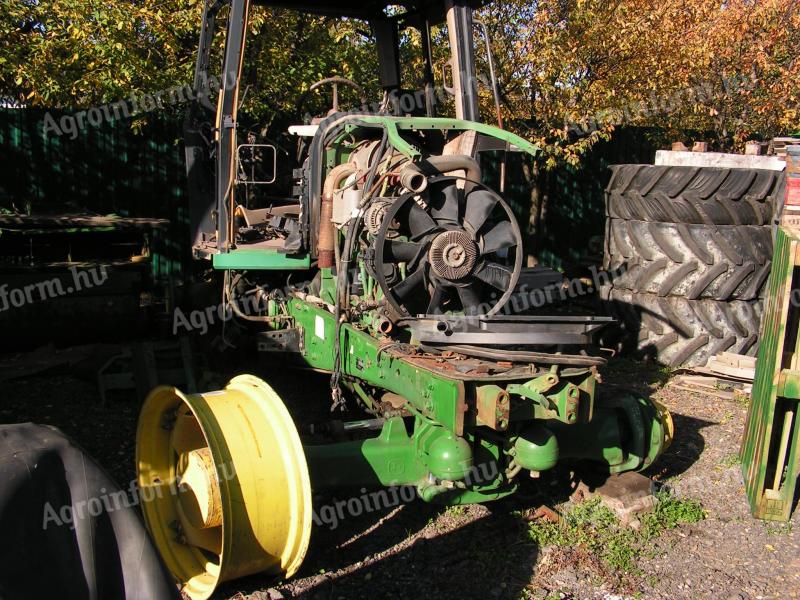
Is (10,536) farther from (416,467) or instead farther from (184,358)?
(184,358)

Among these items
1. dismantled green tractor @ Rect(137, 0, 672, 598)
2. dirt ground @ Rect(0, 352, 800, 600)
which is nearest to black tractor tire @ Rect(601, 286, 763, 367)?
dirt ground @ Rect(0, 352, 800, 600)

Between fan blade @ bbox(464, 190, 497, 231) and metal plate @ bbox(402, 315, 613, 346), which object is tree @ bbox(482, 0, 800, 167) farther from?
metal plate @ bbox(402, 315, 613, 346)

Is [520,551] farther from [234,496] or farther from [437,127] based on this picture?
[437,127]

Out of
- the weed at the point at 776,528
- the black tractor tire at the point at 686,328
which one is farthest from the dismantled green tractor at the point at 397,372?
the black tractor tire at the point at 686,328

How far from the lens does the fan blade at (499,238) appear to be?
13.7ft

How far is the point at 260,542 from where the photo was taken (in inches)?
135

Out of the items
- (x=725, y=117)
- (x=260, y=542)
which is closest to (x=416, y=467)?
(x=260, y=542)

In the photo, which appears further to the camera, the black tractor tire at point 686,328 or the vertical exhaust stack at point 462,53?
the black tractor tire at point 686,328

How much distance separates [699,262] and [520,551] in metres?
3.98

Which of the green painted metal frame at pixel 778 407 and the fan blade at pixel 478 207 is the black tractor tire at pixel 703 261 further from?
the fan blade at pixel 478 207

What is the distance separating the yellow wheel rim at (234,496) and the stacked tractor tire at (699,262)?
4549mm

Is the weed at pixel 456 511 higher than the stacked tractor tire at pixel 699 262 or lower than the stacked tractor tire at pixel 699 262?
lower

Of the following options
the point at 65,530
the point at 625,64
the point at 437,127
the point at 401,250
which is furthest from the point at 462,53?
the point at 65,530

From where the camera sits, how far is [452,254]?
403 centimetres
